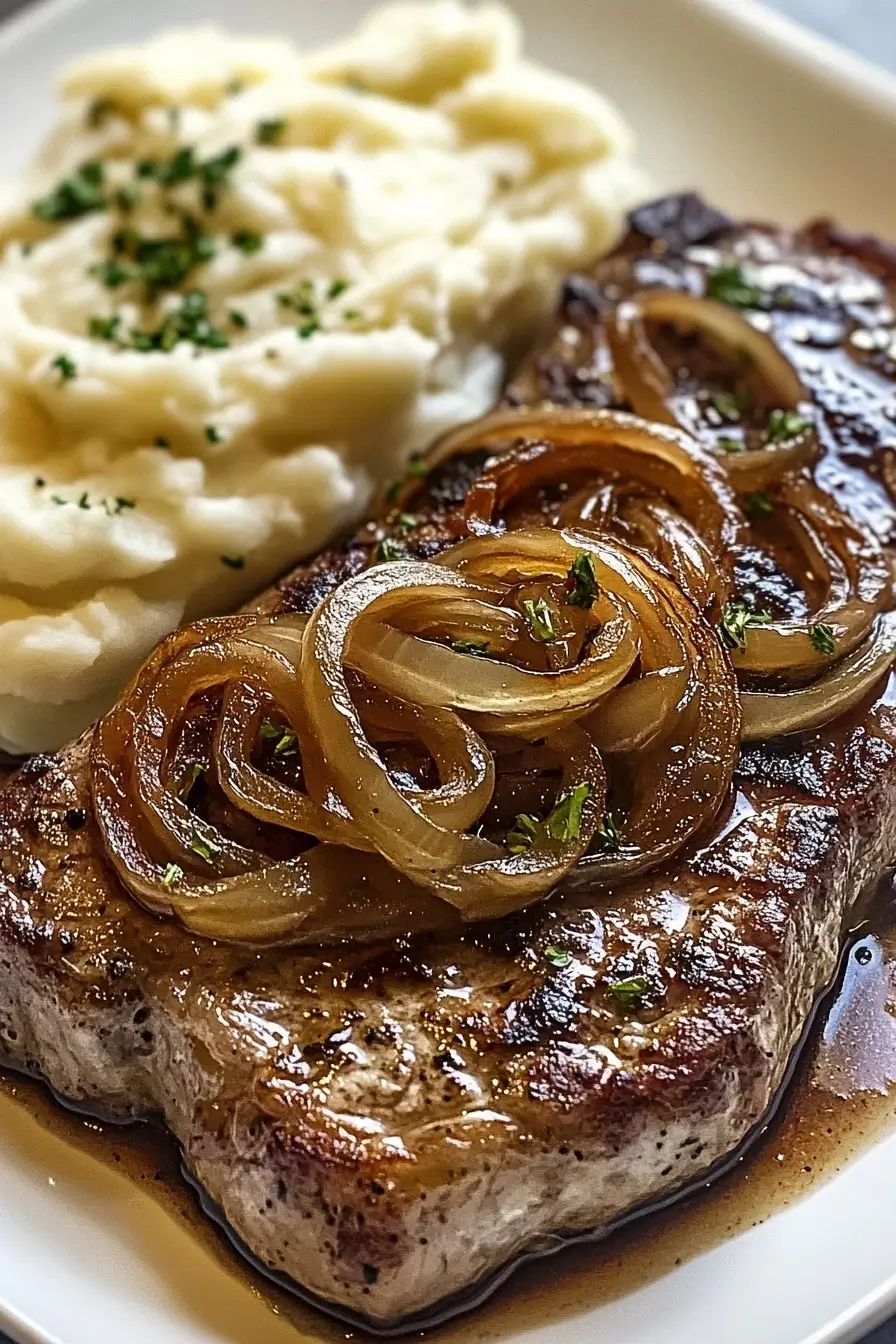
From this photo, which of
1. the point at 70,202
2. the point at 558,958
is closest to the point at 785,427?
the point at 558,958

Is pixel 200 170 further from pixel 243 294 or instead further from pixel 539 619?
pixel 539 619

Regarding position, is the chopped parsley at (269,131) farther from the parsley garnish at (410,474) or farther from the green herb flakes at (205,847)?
the green herb flakes at (205,847)

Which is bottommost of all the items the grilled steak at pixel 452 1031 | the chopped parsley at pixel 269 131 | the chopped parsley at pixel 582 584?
the grilled steak at pixel 452 1031

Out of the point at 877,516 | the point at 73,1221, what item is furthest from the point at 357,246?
the point at 73,1221

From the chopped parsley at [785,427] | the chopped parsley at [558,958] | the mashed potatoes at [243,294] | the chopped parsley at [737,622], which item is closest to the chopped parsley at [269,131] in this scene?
the mashed potatoes at [243,294]

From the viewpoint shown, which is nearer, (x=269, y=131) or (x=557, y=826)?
(x=557, y=826)

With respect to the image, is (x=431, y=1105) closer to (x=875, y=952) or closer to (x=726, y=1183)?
(x=726, y=1183)

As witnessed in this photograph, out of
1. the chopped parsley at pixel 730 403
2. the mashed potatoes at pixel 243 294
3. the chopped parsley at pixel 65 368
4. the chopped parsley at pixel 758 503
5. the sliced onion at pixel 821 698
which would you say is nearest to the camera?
the sliced onion at pixel 821 698
